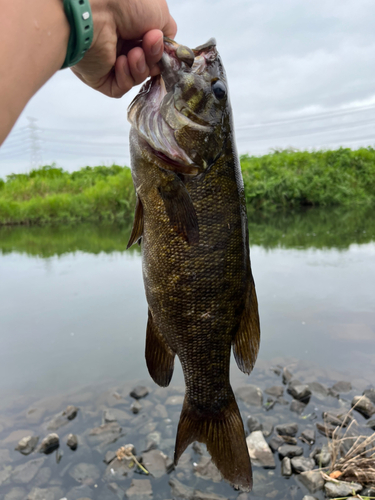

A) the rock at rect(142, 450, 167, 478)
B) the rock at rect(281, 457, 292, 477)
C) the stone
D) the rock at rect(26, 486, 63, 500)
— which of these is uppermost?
the stone

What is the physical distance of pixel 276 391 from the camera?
4250 millimetres

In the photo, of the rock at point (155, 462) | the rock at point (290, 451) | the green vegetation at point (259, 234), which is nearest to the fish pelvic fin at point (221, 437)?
the rock at point (155, 462)

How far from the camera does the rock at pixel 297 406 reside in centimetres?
393

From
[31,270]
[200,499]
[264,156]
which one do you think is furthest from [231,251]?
[264,156]

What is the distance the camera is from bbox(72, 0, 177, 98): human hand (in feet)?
4.63

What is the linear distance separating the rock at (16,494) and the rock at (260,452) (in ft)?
6.29

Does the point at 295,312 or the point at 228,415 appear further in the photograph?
the point at 295,312

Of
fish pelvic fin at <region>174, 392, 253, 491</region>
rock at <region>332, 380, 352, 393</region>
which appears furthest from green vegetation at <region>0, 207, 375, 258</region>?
fish pelvic fin at <region>174, 392, 253, 491</region>

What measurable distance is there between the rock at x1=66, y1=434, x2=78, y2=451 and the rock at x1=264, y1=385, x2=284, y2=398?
208cm

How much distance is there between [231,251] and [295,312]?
16.6 feet

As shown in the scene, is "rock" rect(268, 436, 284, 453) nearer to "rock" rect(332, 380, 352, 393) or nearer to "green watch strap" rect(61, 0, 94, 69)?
"rock" rect(332, 380, 352, 393)

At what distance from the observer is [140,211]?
1.68 m

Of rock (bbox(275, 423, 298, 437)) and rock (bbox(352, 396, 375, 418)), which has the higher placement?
rock (bbox(352, 396, 375, 418))

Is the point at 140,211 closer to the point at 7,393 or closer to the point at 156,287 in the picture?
the point at 156,287
